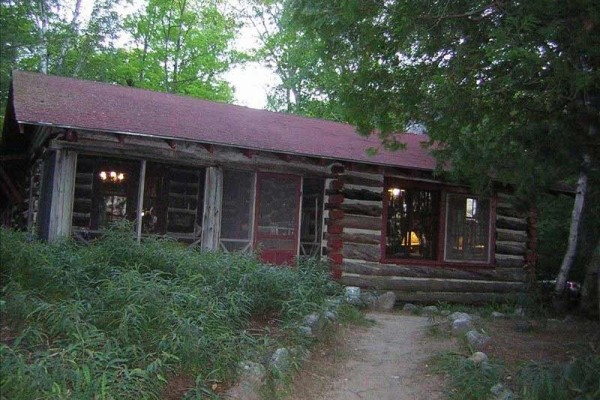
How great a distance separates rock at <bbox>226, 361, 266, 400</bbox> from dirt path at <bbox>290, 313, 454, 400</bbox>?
403 mm

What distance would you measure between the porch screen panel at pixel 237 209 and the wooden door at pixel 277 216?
0.59ft

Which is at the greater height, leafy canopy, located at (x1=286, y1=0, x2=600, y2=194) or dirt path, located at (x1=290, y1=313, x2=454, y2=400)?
leafy canopy, located at (x1=286, y1=0, x2=600, y2=194)

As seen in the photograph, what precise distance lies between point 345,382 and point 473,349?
5.75 ft

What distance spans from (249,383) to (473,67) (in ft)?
13.4

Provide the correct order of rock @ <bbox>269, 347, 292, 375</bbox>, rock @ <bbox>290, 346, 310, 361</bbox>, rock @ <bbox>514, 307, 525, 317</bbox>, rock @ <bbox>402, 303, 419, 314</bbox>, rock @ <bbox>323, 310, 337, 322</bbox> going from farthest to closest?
rock @ <bbox>402, 303, 419, 314</bbox>
rock @ <bbox>514, 307, 525, 317</bbox>
rock @ <bbox>323, 310, 337, 322</bbox>
rock @ <bbox>290, 346, 310, 361</bbox>
rock @ <bbox>269, 347, 292, 375</bbox>

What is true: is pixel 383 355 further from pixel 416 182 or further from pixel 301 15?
pixel 416 182

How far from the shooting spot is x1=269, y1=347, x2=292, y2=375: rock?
5.10 meters

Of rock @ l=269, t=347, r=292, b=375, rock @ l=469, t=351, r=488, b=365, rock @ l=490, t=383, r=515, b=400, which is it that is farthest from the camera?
rock @ l=469, t=351, r=488, b=365

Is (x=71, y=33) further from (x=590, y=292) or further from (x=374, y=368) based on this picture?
(x=590, y=292)

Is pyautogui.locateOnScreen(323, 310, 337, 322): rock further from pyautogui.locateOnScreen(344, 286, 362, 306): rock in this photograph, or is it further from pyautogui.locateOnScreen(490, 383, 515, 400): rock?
pyautogui.locateOnScreen(490, 383, 515, 400): rock

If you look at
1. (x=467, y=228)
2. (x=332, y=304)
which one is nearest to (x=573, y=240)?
(x=467, y=228)

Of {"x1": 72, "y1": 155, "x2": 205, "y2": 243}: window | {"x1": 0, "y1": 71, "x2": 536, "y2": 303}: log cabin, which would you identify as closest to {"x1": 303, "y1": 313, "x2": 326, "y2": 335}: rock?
{"x1": 0, "y1": 71, "x2": 536, "y2": 303}: log cabin

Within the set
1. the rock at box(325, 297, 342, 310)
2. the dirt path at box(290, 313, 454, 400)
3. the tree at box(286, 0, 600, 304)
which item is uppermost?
the tree at box(286, 0, 600, 304)

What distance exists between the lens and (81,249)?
6.50 metres
